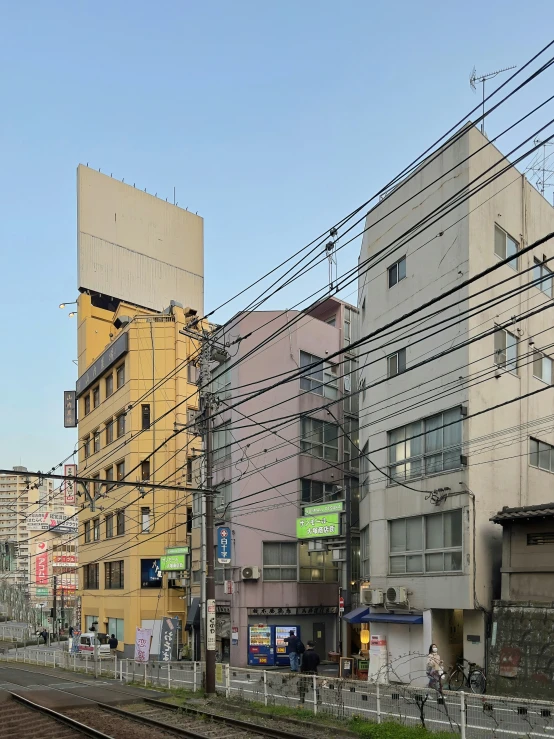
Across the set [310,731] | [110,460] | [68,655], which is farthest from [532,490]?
[110,460]

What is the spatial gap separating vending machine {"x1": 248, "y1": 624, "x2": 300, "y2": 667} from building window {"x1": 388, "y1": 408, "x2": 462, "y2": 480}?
12442 millimetres

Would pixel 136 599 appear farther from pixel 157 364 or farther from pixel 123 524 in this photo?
pixel 157 364

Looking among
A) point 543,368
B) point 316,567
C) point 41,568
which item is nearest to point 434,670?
point 543,368

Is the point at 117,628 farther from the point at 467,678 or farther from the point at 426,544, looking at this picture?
the point at 467,678

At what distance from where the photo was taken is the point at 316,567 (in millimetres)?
38688

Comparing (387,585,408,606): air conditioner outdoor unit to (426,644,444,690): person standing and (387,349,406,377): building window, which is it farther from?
(387,349,406,377): building window

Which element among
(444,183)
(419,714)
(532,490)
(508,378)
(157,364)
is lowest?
(419,714)

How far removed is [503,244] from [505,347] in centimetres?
384

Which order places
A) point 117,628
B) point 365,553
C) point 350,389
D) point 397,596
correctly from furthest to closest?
point 117,628 < point 350,389 < point 365,553 < point 397,596

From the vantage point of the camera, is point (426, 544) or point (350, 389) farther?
point (350, 389)

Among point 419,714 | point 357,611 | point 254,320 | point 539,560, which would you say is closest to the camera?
point 419,714

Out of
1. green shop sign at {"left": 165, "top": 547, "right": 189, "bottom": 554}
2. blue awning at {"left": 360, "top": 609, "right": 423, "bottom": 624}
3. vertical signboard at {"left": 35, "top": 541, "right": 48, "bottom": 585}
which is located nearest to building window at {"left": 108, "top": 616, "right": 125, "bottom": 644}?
green shop sign at {"left": 165, "top": 547, "right": 189, "bottom": 554}

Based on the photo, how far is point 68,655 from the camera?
39000 mm

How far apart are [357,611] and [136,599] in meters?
23.3
